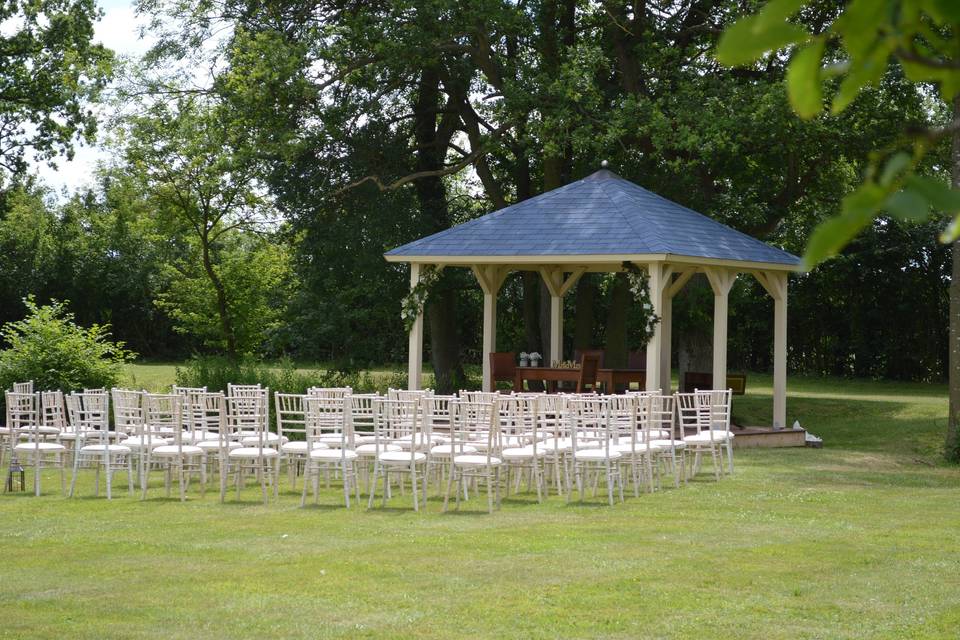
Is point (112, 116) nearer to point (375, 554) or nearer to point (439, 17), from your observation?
point (439, 17)

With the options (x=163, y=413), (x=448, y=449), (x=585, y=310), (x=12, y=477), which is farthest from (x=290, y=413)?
(x=585, y=310)

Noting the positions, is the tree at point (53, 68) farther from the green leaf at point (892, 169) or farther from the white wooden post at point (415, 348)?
the green leaf at point (892, 169)

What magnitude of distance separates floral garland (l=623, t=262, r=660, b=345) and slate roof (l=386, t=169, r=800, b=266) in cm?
89

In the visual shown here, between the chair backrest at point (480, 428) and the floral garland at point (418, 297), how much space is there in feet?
25.6

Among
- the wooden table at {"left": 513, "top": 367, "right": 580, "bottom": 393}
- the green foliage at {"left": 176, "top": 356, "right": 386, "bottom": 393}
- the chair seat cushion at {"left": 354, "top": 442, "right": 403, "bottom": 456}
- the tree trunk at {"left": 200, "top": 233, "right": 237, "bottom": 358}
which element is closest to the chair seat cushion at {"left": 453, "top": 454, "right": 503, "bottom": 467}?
the chair seat cushion at {"left": 354, "top": 442, "right": 403, "bottom": 456}

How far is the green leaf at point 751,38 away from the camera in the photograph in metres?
1.25

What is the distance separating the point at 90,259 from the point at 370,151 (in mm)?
19491

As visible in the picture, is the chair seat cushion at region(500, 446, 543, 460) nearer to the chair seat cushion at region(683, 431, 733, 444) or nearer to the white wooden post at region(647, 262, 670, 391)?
the chair seat cushion at region(683, 431, 733, 444)

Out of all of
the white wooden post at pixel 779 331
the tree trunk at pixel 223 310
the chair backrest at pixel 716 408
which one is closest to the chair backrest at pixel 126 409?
the chair backrest at pixel 716 408

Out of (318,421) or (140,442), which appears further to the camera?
(140,442)

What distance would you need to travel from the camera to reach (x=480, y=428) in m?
11.9

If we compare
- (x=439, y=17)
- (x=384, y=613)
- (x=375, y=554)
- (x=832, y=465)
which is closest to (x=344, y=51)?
(x=439, y=17)

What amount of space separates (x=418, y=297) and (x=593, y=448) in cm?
853

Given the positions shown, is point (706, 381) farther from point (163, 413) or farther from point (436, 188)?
point (163, 413)
